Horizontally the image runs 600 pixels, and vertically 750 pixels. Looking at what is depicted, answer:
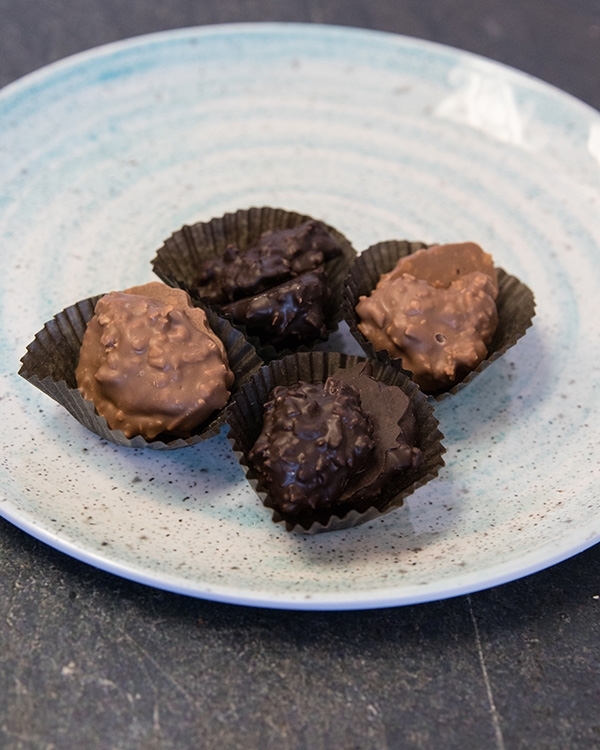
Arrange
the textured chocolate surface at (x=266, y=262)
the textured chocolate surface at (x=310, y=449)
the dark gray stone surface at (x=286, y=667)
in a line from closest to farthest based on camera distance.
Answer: the dark gray stone surface at (x=286, y=667) → the textured chocolate surface at (x=310, y=449) → the textured chocolate surface at (x=266, y=262)

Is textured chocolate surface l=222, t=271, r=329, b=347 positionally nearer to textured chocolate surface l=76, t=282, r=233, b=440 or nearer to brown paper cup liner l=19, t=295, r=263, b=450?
brown paper cup liner l=19, t=295, r=263, b=450

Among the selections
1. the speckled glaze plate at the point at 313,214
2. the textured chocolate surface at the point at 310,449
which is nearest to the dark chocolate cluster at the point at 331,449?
the textured chocolate surface at the point at 310,449

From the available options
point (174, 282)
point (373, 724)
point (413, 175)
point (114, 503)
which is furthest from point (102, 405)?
point (413, 175)

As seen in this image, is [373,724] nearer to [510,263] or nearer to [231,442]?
[231,442]

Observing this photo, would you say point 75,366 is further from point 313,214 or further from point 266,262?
point 313,214

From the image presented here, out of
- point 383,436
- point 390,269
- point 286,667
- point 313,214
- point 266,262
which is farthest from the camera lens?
point 313,214

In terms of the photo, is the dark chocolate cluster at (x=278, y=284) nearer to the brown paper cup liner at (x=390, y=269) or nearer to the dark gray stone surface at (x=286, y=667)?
the brown paper cup liner at (x=390, y=269)

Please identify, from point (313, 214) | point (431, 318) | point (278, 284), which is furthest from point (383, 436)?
point (313, 214)

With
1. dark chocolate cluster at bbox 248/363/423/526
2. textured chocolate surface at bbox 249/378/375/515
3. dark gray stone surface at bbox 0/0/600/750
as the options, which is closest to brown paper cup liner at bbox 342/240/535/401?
dark chocolate cluster at bbox 248/363/423/526
